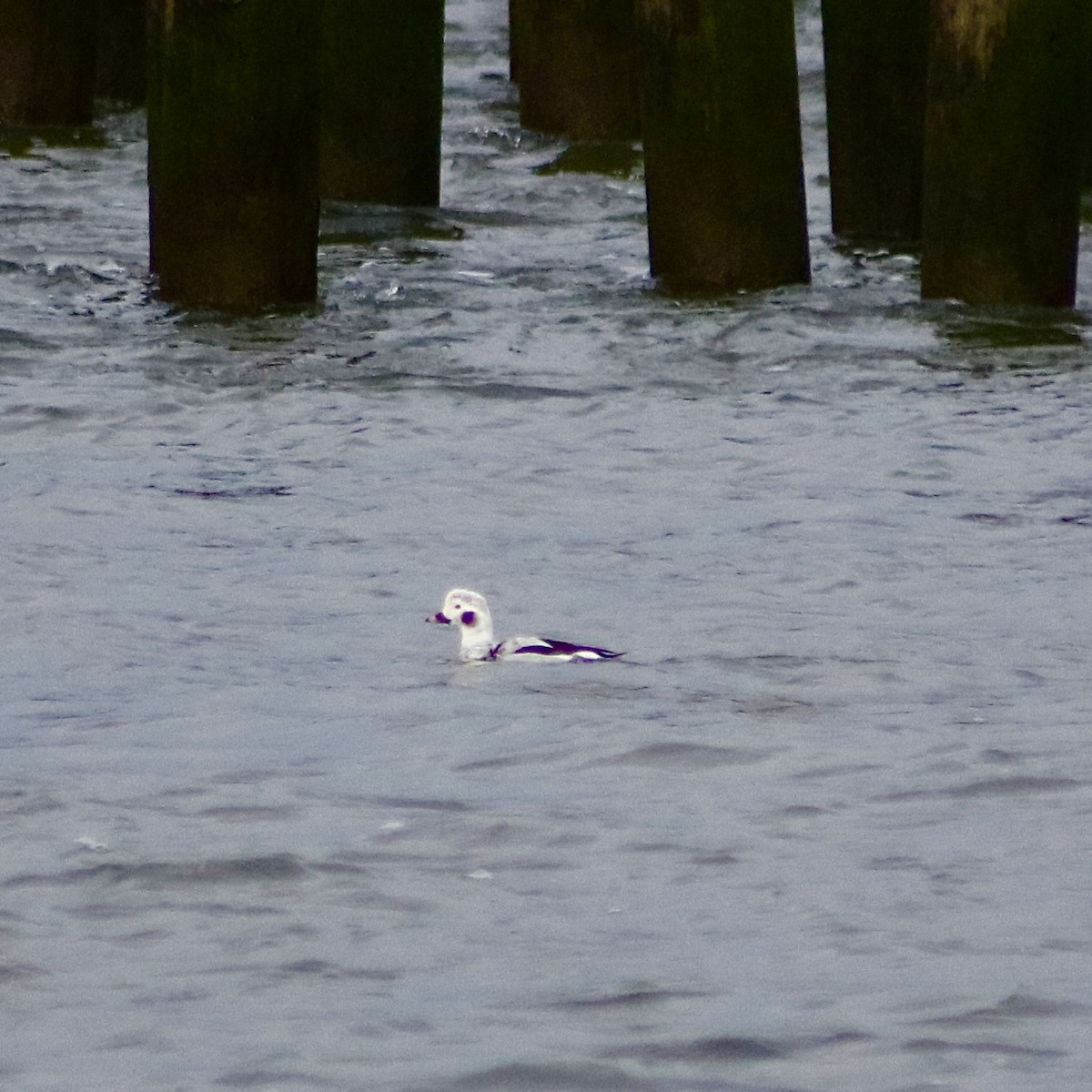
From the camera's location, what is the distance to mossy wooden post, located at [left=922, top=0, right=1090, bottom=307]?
10945mm

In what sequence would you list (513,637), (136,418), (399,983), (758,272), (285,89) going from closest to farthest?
1. (399,983)
2. (513,637)
3. (136,418)
4. (285,89)
5. (758,272)

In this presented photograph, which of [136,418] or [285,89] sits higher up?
[285,89]

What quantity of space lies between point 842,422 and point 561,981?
18.3ft

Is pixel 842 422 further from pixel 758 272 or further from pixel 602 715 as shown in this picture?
pixel 602 715

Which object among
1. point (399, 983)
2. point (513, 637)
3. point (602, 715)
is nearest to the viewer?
point (399, 983)

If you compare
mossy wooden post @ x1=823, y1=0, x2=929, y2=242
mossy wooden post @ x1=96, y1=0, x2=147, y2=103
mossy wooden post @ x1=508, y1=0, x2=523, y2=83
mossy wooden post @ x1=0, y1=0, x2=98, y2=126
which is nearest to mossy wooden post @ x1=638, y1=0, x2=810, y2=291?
mossy wooden post @ x1=823, y1=0, x2=929, y2=242

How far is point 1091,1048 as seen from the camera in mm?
4383

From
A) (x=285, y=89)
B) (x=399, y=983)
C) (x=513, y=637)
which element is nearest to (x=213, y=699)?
(x=513, y=637)

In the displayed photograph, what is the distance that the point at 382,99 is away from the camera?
46.7ft

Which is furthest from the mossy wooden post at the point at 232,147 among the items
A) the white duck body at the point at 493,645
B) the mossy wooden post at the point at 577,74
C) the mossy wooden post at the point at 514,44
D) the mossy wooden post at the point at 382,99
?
the mossy wooden post at the point at 514,44

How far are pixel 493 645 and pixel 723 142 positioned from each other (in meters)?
5.12

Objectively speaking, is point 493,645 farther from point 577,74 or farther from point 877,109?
point 577,74

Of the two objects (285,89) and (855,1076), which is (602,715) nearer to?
(855,1076)

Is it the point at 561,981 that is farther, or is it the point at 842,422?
the point at 842,422
